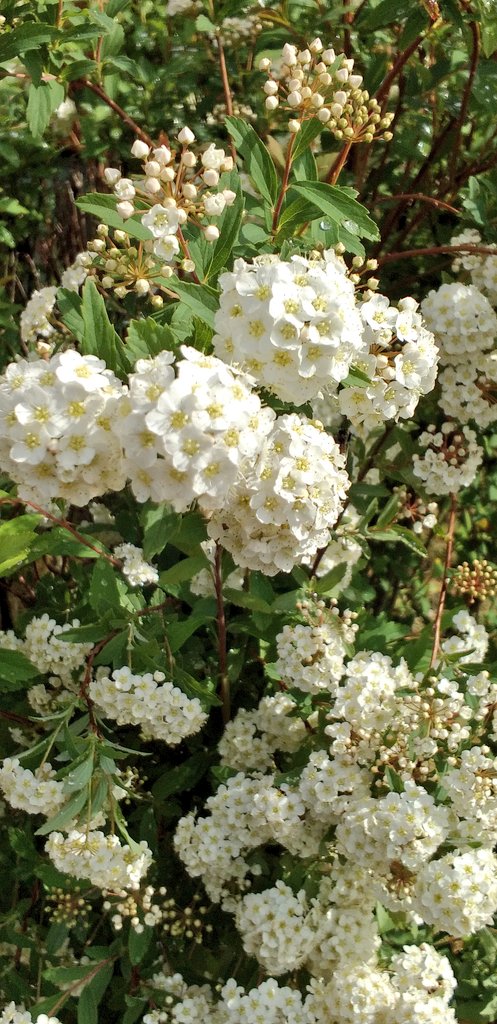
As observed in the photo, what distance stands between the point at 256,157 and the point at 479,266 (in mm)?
1002

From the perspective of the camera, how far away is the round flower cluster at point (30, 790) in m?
2.31

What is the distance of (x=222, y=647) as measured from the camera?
2.72 metres

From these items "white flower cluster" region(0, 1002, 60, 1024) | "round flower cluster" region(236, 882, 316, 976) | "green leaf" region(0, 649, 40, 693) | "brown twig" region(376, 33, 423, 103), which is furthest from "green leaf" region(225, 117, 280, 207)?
"white flower cluster" region(0, 1002, 60, 1024)

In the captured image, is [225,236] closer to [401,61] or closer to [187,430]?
[187,430]

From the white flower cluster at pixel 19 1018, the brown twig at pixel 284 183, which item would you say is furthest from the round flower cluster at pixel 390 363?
the white flower cluster at pixel 19 1018

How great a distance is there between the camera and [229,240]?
2.12 meters

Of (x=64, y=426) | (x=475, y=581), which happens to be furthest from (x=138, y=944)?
(x=64, y=426)

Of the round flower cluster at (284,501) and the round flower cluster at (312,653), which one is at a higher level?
the round flower cluster at (284,501)

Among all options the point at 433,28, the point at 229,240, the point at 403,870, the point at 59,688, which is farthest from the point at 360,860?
the point at 433,28

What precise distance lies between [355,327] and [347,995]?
5.40 feet

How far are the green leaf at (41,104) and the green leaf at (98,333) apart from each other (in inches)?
34.2

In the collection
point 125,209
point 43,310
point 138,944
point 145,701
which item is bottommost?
point 138,944

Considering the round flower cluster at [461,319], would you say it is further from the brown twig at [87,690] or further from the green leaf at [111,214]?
the brown twig at [87,690]

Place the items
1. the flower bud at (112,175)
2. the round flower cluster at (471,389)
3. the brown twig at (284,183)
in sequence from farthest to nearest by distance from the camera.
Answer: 1. the round flower cluster at (471,389)
2. the brown twig at (284,183)
3. the flower bud at (112,175)
